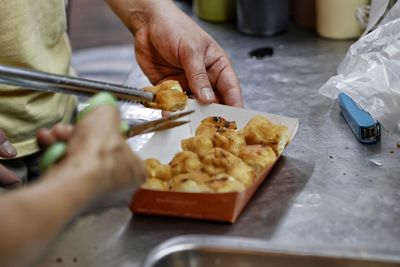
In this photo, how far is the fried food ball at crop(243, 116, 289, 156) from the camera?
1071 mm

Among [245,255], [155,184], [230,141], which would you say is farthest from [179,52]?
[245,255]

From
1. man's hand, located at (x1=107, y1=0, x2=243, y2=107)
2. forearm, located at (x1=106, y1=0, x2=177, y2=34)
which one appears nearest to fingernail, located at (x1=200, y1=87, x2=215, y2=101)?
man's hand, located at (x1=107, y1=0, x2=243, y2=107)

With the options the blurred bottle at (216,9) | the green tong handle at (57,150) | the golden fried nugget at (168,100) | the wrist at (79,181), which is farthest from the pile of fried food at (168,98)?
the blurred bottle at (216,9)

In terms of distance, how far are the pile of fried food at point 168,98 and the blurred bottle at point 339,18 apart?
0.63 m

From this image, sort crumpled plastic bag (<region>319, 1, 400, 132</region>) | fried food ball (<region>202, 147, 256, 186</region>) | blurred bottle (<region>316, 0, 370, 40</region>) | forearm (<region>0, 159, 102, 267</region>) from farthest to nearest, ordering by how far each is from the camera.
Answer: blurred bottle (<region>316, 0, 370, 40</region>) → crumpled plastic bag (<region>319, 1, 400, 132</region>) → fried food ball (<region>202, 147, 256, 186</region>) → forearm (<region>0, 159, 102, 267</region>)

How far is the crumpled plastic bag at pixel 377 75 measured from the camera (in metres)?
1.19

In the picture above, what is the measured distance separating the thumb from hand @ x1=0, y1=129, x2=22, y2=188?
0.33 metres

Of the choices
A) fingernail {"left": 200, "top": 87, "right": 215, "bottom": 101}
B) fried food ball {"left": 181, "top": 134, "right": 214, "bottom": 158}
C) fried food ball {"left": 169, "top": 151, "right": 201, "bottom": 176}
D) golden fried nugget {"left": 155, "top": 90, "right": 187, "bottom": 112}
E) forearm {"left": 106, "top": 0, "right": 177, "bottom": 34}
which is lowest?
fingernail {"left": 200, "top": 87, "right": 215, "bottom": 101}

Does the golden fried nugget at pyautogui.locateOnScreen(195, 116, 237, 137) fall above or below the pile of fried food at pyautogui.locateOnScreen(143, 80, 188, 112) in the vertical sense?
below

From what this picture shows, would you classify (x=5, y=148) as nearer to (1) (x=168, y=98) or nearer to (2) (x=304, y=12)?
(1) (x=168, y=98)

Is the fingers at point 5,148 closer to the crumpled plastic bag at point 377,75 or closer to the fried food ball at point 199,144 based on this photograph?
the fried food ball at point 199,144

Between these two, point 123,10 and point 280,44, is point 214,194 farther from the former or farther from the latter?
point 280,44

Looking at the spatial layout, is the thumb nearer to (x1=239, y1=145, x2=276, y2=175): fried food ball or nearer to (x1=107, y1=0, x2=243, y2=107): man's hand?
(x1=107, y1=0, x2=243, y2=107): man's hand

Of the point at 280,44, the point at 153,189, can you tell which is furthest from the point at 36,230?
the point at 280,44
